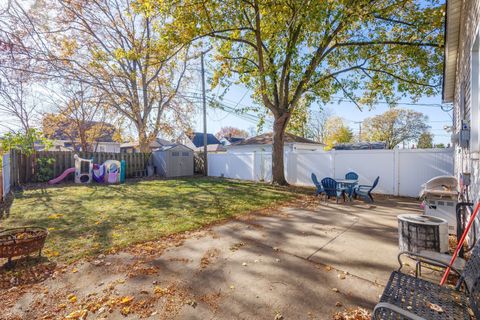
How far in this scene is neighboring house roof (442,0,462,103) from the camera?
4035mm

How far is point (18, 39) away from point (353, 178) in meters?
10.0

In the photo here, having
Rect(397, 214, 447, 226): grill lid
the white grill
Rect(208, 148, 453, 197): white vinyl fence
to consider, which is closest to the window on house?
Rect(397, 214, 447, 226): grill lid

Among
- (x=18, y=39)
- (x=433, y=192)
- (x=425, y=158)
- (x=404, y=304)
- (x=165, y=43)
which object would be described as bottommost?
(x=404, y=304)

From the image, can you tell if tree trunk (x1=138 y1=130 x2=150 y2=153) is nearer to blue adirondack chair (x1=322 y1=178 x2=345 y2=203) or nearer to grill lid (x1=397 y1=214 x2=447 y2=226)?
blue adirondack chair (x1=322 y1=178 x2=345 y2=203)

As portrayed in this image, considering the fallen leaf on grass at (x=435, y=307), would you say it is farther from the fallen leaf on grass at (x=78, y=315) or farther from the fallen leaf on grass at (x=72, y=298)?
the fallen leaf on grass at (x=72, y=298)

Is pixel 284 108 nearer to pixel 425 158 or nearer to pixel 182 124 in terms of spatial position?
pixel 425 158

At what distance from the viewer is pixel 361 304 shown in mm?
2461

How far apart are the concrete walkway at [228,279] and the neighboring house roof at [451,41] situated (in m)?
4.11

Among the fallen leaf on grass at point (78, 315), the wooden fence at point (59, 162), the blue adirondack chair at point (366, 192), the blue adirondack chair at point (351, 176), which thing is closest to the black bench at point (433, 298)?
the fallen leaf on grass at point (78, 315)

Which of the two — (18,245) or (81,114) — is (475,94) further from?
(81,114)

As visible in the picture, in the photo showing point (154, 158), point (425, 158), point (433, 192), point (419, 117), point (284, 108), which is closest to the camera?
point (433, 192)

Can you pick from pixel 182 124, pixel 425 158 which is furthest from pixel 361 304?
pixel 182 124

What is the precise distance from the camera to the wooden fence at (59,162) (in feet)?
34.7

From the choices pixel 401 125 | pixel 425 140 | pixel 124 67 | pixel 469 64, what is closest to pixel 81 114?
pixel 124 67
